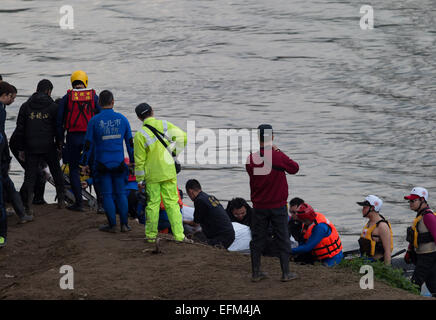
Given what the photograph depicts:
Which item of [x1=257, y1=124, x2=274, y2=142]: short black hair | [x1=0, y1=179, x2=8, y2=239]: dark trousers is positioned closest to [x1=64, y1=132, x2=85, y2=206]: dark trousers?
[x1=0, y1=179, x2=8, y2=239]: dark trousers

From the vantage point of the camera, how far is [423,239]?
38.8ft

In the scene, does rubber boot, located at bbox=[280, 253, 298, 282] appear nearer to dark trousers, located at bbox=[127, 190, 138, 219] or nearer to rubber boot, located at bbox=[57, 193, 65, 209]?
rubber boot, located at bbox=[57, 193, 65, 209]

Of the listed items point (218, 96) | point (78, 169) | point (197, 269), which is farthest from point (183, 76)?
point (197, 269)

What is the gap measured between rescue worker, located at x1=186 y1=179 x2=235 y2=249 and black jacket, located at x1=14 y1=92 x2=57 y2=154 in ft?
6.94

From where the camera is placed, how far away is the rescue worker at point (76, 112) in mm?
12031

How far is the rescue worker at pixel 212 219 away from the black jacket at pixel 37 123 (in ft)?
6.94

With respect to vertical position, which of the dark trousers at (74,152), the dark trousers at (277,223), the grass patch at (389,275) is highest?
the dark trousers at (74,152)

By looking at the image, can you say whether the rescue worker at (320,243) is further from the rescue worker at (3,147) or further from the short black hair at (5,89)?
the short black hair at (5,89)

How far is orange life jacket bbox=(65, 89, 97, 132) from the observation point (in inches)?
474

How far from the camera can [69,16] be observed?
54.8 metres

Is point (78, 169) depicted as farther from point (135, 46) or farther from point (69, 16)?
point (69, 16)

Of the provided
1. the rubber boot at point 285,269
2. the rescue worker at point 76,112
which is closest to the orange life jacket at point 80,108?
the rescue worker at point 76,112

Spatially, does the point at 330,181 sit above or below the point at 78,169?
below
